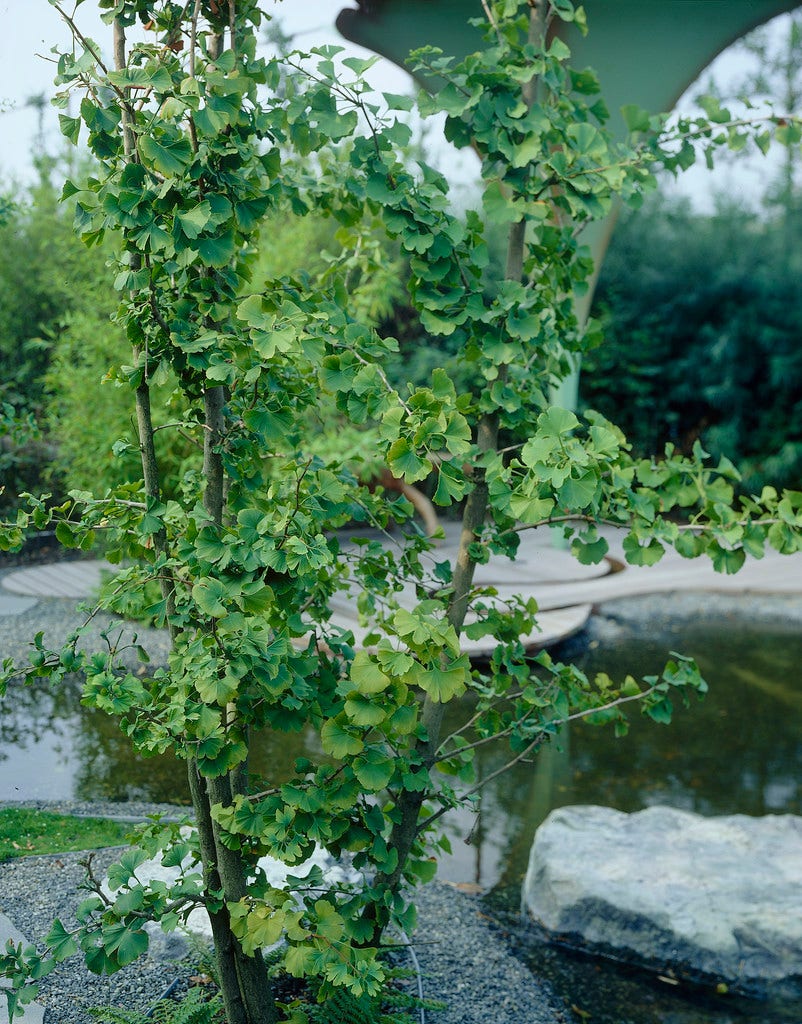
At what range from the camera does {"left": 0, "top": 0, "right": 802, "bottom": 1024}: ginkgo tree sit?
1244 millimetres

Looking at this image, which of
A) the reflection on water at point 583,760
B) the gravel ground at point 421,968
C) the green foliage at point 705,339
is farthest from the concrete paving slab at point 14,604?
the green foliage at point 705,339

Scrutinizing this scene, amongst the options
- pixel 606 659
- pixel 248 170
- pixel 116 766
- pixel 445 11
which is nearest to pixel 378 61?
pixel 248 170

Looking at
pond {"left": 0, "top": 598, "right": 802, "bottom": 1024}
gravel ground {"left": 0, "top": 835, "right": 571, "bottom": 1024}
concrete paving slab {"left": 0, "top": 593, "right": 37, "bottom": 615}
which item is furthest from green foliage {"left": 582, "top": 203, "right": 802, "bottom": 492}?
gravel ground {"left": 0, "top": 835, "right": 571, "bottom": 1024}

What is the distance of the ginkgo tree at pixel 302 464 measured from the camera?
1244 mm

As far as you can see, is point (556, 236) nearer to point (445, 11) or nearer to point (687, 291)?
point (445, 11)

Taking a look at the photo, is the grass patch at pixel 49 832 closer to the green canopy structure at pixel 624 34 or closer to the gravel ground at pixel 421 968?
the gravel ground at pixel 421 968

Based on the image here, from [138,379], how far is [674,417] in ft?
23.6

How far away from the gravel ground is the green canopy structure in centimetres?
425

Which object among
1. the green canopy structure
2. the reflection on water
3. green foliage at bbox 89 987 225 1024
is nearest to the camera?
green foliage at bbox 89 987 225 1024

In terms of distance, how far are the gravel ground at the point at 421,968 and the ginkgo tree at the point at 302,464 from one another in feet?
0.97

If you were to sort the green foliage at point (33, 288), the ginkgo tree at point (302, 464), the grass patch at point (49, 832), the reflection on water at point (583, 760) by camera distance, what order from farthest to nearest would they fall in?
the green foliage at point (33, 288), the reflection on water at point (583, 760), the grass patch at point (49, 832), the ginkgo tree at point (302, 464)

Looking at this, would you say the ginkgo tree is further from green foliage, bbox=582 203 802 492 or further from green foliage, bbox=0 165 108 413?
green foliage, bbox=582 203 802 492

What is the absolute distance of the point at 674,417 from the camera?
8.05 metres

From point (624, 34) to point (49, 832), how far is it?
5203mm
